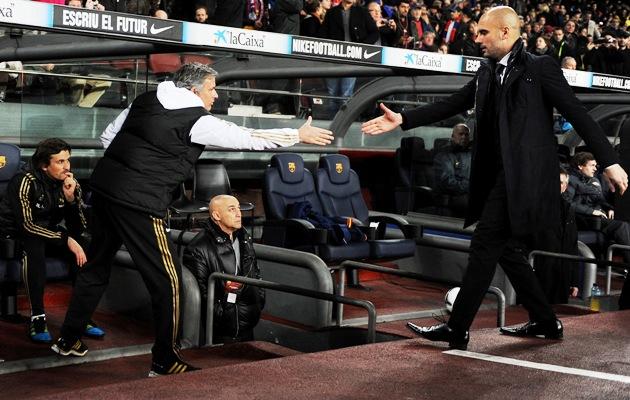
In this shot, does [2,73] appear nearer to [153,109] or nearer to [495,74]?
[153,109]

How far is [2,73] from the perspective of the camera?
8562 millimetres

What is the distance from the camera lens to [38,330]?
7289 millimetres

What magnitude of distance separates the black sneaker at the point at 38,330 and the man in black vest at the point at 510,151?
9.94 feet

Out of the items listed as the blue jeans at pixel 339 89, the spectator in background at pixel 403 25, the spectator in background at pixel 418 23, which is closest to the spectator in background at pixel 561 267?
the blue jeans at pixel 339 89

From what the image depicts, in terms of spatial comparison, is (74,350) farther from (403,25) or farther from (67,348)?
(403,25)

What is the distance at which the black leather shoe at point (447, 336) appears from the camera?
17.8 feet

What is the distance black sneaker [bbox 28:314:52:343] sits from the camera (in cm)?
728

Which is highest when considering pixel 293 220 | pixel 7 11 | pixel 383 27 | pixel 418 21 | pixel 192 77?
pixel 418 21

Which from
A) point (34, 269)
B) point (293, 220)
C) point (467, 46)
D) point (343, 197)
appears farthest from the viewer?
point (467, 46)

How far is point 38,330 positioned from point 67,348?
870 millimetres

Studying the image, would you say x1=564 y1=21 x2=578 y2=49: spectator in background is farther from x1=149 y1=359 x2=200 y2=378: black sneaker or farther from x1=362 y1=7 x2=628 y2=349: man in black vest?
x1=149 y1=359 x2=200 y2=378: black sneaker

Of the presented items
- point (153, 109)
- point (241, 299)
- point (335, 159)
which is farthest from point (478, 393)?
point (335, 159)

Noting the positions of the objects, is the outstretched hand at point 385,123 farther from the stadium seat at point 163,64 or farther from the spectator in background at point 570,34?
the spectator in background at point 570,34

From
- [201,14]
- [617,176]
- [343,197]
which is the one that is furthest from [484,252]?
[201,14]
